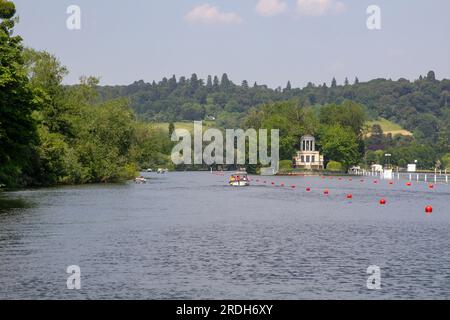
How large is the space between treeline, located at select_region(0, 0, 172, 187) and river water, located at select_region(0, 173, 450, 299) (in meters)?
10.8

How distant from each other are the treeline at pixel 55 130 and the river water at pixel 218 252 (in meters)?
10.8

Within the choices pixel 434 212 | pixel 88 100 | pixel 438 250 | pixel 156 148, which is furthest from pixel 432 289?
pixel 156 148

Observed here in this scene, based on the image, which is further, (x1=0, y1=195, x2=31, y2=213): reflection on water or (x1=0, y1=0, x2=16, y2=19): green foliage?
(x1=0, y1=0, x2=16, y2=19): green foliage

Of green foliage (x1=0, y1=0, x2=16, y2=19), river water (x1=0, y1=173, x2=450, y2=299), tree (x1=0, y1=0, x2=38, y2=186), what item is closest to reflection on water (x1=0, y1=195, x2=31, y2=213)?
river water (x1=0, y1=173, x2=450, y2=299)

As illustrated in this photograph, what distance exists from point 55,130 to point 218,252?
9407 cm

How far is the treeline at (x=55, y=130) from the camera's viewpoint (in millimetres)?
84062

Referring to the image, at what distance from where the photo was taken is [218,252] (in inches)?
1764

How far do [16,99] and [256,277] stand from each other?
176 ft

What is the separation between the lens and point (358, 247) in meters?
47.7

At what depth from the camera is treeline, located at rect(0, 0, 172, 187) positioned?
84.1 meters

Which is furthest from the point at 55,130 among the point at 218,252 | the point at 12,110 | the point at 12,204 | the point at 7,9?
the point at 218,252

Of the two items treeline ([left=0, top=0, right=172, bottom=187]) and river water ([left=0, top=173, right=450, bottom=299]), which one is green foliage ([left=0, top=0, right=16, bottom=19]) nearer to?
treeline ([left=0, top=0, right=172, bottom=187])

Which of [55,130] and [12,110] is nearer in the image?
[12,110]

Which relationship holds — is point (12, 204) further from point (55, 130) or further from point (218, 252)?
point (55, 130)
